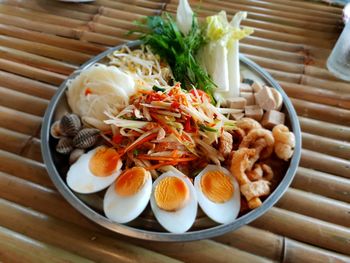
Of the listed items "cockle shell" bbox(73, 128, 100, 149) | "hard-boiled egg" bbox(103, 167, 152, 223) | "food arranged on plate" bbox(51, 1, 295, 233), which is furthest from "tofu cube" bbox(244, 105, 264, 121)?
"cockle shell" bbox(73, 128, 100, 149)

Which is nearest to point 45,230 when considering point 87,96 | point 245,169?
point 87,96

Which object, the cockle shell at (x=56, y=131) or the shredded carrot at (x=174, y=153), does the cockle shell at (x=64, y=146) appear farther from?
the shredded carrot at (x=174, y=153)

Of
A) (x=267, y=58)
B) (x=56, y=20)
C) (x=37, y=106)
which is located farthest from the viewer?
(x=56, y=20)

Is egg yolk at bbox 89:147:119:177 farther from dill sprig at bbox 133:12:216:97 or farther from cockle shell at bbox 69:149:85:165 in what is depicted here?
dill sprig at bbox 133:12:216:97

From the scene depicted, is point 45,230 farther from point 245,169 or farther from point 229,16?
point 229,16

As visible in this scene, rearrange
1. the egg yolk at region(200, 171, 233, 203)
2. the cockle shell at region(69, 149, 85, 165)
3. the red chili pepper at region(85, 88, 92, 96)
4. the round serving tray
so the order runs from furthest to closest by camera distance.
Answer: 1. the red chili pepper at region(85, 88, 92, 96)
2. the cockle shell at region(69, 149, 85, 165)
3. the egg yolk at region(200, 171, 233, 203)
4. the round serving tray
